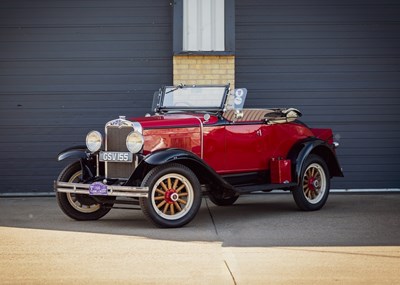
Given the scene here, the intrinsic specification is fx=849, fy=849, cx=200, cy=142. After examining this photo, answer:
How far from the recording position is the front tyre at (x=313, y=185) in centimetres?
1059

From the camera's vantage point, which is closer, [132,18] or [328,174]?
[328,174]

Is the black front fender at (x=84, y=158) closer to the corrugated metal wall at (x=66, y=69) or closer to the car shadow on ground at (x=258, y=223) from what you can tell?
the car shadow on ground at (x=258, y=223)

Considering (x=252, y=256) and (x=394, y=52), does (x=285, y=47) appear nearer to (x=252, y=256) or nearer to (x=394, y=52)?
(x=394, y=52)

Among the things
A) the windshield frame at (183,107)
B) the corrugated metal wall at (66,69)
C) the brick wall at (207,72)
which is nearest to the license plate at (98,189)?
the windshield frame at (183,107)

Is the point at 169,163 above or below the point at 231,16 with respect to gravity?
below

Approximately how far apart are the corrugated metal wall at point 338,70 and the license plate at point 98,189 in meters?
4.29

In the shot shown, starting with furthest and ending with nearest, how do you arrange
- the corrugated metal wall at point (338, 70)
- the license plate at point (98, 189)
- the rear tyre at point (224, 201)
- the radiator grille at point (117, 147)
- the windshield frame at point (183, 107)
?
the corrugated metal wall at point (338, 70), the rear tyre at point (224, 201), the windshield frame at point (183, 107), the radiator grille at point (117, 147), the license plate at point (98, 189)

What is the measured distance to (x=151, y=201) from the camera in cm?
895

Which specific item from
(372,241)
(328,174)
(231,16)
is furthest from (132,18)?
(372,241)

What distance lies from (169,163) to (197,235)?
94 cm

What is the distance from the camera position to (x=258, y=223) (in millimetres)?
9555

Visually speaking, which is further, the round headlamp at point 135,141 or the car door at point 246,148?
the car door at point 246,148

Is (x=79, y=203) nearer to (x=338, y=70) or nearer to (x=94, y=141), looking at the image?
(x=94, y=141)

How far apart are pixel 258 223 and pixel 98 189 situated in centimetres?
185
